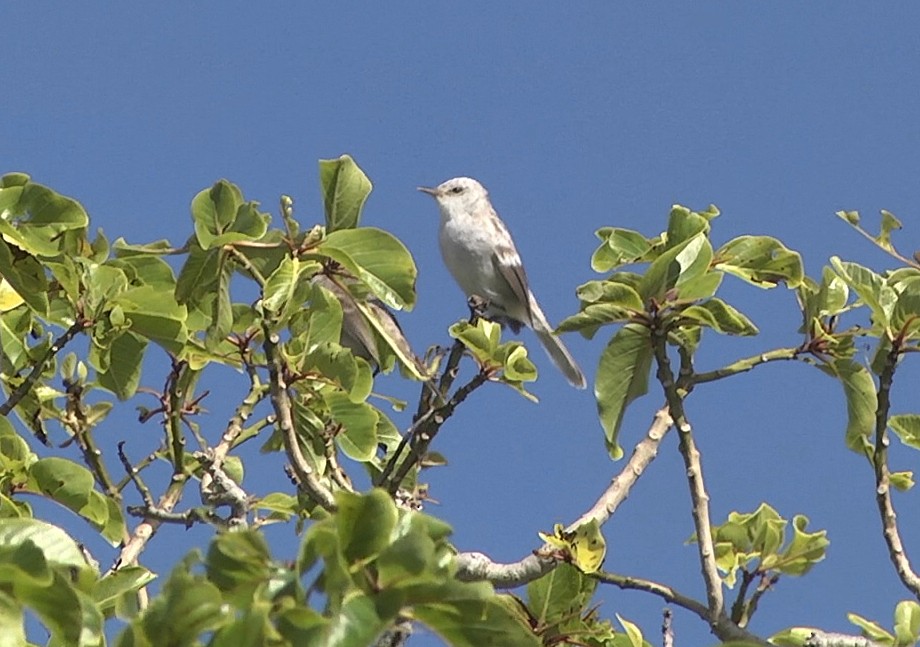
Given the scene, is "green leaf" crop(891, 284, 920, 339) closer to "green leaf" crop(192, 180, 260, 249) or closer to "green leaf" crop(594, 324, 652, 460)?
"green leaf" crop(594, 324, 652, 460)

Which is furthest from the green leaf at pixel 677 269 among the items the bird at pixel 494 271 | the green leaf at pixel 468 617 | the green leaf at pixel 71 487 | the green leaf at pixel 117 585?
the bird at pixel 494 271

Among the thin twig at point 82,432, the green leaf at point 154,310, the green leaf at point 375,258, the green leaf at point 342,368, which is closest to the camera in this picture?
the green leaf at point 375,258

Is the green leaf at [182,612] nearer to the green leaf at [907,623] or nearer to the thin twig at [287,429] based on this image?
the thin twig at [287,429]

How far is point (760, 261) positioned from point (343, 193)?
3.45ft

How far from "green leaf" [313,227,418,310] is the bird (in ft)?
23.0

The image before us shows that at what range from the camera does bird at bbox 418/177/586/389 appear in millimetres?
10414

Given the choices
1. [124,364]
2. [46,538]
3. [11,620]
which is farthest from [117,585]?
[124,364]

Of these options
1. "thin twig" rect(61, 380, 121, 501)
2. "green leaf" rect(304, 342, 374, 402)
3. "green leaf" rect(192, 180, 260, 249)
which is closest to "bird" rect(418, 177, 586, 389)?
"thin twig" rect(61, 380, 121, 501)

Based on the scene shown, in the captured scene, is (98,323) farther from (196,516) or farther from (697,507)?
(697,507)

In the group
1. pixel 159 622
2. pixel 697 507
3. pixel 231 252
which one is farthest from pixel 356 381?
pixel 159 622

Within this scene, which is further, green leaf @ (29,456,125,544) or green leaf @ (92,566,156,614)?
green leaf @ (29,456,125,544)

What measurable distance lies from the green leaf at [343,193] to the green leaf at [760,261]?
0.92 meters

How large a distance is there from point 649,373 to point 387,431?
4.19 ft

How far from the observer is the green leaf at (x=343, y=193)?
3.30 metres
